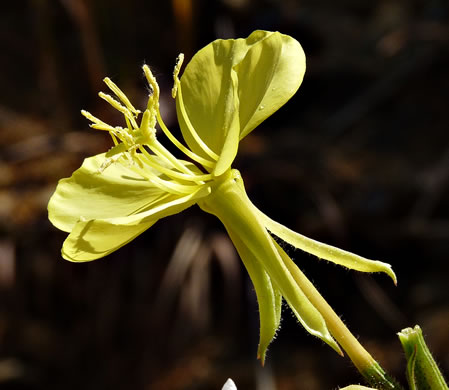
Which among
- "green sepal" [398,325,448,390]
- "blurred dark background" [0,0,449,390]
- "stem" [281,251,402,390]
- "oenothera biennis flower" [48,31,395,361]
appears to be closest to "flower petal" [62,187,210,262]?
"oenothera biennis flower" [48,31,395,361]

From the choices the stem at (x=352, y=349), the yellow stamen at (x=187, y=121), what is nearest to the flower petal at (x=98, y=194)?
the yellow stamen at (x=187, y=121)

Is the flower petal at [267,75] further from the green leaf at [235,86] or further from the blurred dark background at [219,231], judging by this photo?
the blurred dark background at [219,231]

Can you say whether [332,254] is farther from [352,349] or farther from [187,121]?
[187,121]

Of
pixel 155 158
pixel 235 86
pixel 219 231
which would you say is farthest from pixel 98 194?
pixel 219 231

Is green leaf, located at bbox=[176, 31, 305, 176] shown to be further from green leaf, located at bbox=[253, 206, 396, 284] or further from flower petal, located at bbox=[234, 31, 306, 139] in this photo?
green leaf, located at bbox=[253, 206, 396, 284]

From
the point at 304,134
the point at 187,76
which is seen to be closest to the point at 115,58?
the point at 304,134

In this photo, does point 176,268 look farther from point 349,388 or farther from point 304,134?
point 349,388
